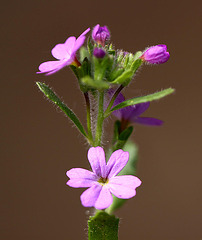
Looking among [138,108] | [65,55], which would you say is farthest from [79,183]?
[138,108]

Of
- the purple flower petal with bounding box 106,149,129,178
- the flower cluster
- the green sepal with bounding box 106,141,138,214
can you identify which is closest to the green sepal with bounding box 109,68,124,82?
the flower cluster

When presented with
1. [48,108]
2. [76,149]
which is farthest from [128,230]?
[48,108]

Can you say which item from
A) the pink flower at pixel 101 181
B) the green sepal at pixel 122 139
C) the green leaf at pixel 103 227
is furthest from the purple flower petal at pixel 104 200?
the green sepal at pixel 122 139

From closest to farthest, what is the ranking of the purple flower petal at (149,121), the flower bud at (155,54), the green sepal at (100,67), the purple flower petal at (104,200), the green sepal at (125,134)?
the purple flower petal at (104,200) → the green sepal at (100,67) → the flower bud at (155,54) → the green sepal at (125,134) → the purple flower petal at (149,121)

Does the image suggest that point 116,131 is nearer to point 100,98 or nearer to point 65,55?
point 100,98

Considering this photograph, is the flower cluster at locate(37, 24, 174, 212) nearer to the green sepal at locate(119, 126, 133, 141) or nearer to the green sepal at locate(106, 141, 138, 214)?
the green sepal at locate(119, 126, 133, 141)

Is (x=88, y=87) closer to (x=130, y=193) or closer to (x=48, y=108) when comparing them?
(x=130, y=193)

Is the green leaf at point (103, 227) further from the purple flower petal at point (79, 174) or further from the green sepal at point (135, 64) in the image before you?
the green sepal at point (135, 64)
